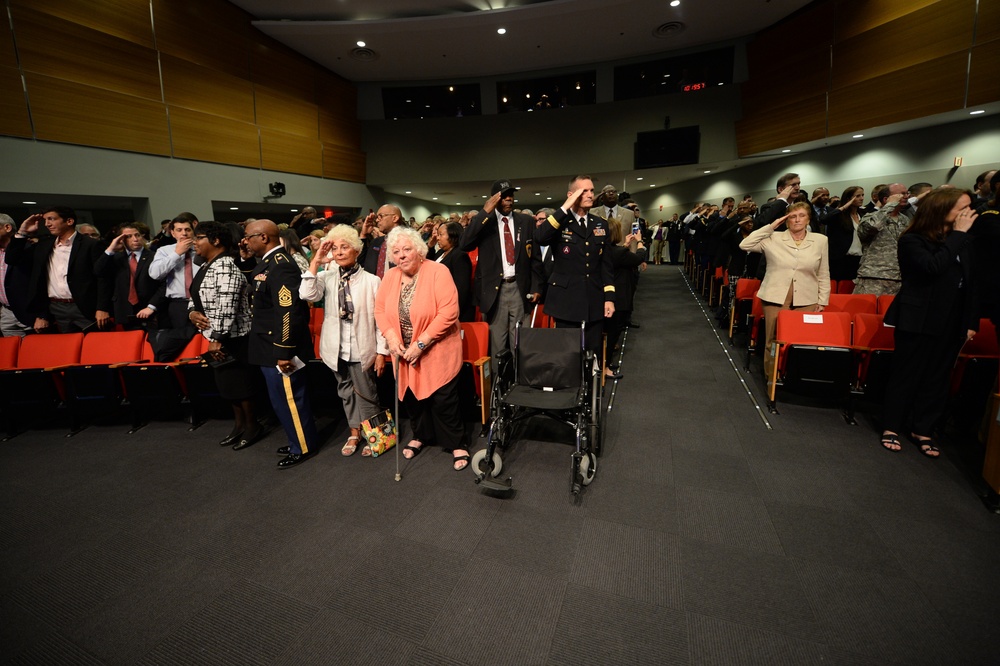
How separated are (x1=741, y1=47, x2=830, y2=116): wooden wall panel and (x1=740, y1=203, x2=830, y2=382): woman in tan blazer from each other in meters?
7.17

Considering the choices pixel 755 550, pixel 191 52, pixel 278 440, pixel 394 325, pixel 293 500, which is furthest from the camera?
pixel 191 52

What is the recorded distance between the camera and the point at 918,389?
284cm

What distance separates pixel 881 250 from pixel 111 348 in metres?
7.29

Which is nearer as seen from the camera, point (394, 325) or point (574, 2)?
point (394, 325)

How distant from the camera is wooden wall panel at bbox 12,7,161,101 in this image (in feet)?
17.5

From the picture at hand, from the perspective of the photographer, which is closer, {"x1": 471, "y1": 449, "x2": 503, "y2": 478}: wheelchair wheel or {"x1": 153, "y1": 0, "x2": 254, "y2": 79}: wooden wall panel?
{"x1": 471, "y1": 449, "x2": 503, "y2": 478}: wheelchair wheel

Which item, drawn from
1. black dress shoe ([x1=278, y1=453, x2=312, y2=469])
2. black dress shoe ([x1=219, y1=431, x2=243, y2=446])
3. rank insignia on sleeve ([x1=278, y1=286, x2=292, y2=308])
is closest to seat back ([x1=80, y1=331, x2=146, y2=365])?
black dress shoe ([x1=219, y1=431, x2=243, y2=446])

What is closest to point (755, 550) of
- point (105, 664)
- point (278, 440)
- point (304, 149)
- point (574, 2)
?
point (105, 664)

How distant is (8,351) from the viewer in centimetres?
362

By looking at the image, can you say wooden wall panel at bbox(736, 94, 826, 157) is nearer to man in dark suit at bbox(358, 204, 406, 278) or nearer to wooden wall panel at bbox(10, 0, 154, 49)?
man in dark suit at bbox(358, 204, 406, 278)

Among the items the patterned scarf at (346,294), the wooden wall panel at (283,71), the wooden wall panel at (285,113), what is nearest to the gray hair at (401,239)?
the patterned scarf at (346,294)

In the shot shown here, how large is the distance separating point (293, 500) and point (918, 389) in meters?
4.29

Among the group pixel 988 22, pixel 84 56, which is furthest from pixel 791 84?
pixel 84 56

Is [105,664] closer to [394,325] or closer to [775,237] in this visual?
[394,325]
